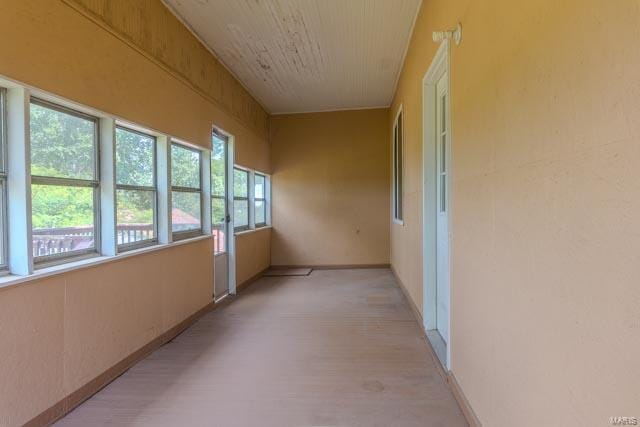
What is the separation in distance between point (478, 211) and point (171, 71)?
2.97m

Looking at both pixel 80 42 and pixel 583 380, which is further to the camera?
pixel 80 42

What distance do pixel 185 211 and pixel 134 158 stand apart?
3.17ft

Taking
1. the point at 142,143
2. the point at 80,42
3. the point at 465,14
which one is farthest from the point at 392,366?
the point at 80,42

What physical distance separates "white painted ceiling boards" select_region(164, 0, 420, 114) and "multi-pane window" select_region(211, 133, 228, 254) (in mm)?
1088

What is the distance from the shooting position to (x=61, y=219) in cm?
228

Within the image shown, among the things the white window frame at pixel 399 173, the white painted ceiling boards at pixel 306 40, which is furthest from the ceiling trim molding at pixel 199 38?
the white window frame at pixel 399 173

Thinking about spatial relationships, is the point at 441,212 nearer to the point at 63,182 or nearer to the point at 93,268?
the point at 93,268

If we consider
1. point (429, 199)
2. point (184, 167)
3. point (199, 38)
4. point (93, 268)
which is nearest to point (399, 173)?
point (429, 199)

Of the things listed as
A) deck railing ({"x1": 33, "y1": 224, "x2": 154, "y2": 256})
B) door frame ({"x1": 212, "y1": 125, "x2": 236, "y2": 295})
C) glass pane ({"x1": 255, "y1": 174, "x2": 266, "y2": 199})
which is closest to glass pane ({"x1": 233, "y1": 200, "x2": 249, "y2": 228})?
door frame ({"x1": 212, "y1": 125, "x2": 236, "y2": 295})

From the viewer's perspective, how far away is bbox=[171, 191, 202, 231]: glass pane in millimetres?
3668

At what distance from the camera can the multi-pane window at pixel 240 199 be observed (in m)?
5.47

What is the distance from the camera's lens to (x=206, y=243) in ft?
13.8

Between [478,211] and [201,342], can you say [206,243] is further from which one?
[478,211]

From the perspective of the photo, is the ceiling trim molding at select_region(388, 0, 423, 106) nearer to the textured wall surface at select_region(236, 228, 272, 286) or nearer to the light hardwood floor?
the light hardwood floor
